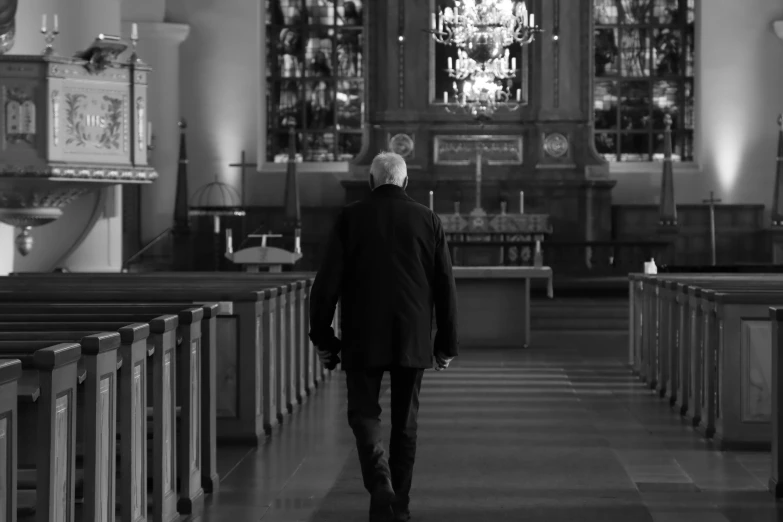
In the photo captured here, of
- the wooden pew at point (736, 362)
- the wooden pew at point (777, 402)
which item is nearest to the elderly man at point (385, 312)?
the wooden pew at point (777, 402)

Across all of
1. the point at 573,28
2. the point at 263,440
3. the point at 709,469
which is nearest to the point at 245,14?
the point at 573,28

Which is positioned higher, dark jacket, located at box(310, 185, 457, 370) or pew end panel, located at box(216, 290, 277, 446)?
dark jacket, located at box(310, 185, 457, 370)

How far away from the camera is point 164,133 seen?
20125 mm

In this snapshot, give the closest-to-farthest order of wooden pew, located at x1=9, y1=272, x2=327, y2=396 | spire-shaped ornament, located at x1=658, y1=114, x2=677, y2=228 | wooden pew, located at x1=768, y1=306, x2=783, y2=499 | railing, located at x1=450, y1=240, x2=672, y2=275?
wooden pew, located at x1=768, y1=306, x2=783, y2=499 < wooden pew, located at x1=9, y1=272, x2=327, y2=396 < railing, located at x1=450, y1=240, x2=672, y2=275 < spire-shaped ornament, located at x1=658, y1=114, x2=677, y2=228

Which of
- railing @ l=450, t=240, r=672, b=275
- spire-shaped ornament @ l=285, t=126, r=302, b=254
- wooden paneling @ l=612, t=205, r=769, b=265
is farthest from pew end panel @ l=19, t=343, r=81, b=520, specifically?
wooden paneling @ l=612, t=205, r=769, b=265

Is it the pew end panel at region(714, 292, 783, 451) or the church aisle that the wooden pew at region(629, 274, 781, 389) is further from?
the pew end panel at region(714, 292, 783, 451)

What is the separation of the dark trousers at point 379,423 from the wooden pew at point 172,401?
0.74 m

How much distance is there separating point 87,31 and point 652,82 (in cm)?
974

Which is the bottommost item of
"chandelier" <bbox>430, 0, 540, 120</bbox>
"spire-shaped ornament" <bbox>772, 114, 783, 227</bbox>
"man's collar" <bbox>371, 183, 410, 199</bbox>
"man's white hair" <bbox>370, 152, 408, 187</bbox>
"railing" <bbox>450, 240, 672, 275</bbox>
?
"railing" <bbox>450, 240, 672, 275</bbox>

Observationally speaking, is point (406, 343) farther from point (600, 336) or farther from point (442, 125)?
point (442, 125)

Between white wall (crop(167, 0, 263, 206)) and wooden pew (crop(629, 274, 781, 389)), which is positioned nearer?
wooden pew (crop(629, 274, 781, 389))

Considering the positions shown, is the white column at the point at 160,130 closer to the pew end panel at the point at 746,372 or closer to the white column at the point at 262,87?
the white column at the point at 262,87

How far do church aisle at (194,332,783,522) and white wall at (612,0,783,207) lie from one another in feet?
34.4

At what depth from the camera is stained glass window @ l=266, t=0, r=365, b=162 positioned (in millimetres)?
21000
